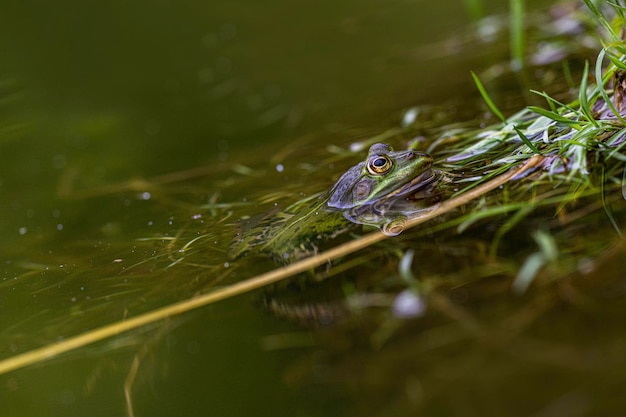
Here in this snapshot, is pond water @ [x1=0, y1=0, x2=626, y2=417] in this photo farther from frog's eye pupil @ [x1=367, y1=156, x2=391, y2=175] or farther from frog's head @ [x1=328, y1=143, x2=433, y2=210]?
frog's eye pupil @ [x1=367, y1=156, x2=391, y2=175]

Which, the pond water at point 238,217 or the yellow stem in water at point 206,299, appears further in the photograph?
the yellow stem in water at point 206,299

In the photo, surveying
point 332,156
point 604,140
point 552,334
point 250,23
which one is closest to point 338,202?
point 332,156

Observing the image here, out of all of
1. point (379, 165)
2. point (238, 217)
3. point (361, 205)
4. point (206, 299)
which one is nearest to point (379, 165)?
point (379, 165)

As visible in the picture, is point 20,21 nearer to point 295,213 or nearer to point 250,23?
point 250,23

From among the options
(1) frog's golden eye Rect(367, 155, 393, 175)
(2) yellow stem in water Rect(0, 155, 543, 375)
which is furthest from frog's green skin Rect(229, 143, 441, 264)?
(2) yellow stem in water Rect(0, 155, 543, 375)

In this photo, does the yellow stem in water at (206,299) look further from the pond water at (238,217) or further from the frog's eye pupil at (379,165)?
the frog's eye pupil at (379,165)

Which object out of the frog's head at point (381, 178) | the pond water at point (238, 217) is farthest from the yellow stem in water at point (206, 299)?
the frog's head at point (381, 178)

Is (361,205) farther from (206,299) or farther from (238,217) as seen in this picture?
(206,299)
